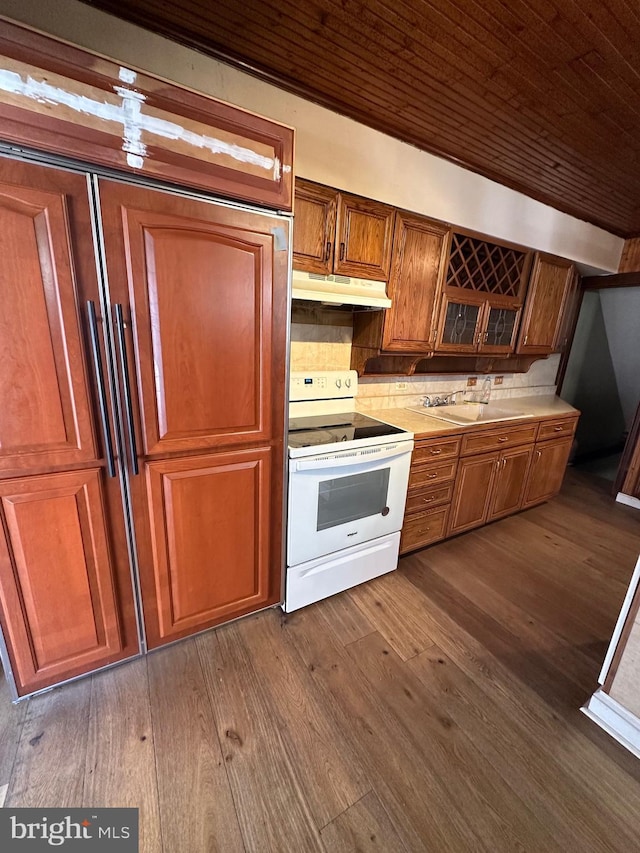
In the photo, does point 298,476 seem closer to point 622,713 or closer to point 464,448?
point 464,448

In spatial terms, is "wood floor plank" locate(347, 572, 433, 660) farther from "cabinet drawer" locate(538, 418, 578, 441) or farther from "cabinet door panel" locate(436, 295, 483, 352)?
"cabinet drawer" locate(538, 418, 578, 441)

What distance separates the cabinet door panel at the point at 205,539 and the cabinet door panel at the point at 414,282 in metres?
1.22

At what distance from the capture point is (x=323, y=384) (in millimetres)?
2168

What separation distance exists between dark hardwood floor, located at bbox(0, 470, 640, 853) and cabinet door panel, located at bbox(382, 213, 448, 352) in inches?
64.0

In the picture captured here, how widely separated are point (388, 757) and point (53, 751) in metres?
1.20

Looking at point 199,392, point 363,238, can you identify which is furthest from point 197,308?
point 363,238

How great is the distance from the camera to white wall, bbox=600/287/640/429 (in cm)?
368

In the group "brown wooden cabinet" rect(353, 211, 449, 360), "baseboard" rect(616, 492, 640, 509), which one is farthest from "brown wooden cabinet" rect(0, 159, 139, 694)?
"baseboard" rect(616, 492, 640, 509)

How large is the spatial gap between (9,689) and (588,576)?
321 cm

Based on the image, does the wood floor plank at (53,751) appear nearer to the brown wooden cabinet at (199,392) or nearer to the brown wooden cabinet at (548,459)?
the brown wooden cabinet at (199,392)

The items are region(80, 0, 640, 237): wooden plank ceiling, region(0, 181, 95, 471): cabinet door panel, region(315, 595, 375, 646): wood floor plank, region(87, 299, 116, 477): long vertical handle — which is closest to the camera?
region(0, 181, 95, 471): cabinet door panel

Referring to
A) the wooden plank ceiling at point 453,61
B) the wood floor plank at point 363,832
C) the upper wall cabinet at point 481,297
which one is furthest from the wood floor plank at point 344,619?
the wooden plank ceiling at point 453,61

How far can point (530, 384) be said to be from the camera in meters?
3.76

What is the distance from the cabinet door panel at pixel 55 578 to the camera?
1.16 meters
